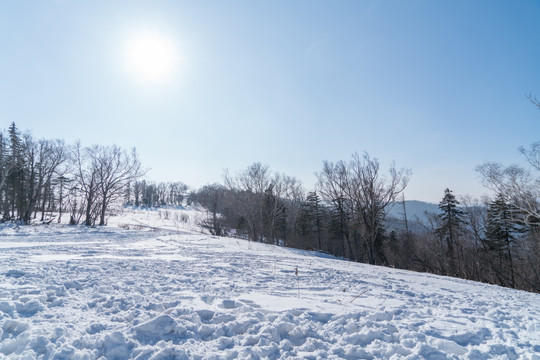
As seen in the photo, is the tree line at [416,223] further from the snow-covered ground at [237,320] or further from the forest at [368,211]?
the snow-covered ground at [237,320]

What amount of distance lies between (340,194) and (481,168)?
12.7 m

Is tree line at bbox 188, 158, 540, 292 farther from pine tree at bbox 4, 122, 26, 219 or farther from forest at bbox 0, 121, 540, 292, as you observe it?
pine tree at bbox 4, 122, 26, 219

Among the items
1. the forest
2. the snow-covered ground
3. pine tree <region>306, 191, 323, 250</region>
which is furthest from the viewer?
pine tree <region>306, 191, 323, 250</region>

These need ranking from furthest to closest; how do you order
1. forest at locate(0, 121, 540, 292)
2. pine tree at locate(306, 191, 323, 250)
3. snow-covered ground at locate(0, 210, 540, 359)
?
1. pine tree at locate(306, 191, 323, 250)
2. forest at locate(0, 121, 540, 292)
3. snow-covered ground at locate(0, 210, 540, 359)

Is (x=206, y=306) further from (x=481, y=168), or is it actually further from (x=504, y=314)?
(x=481, y=168)

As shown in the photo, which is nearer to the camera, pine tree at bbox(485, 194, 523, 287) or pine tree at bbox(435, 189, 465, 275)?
pine tree at bbox(485, 194, 523, 287)

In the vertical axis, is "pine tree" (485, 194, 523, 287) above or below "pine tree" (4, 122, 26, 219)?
below

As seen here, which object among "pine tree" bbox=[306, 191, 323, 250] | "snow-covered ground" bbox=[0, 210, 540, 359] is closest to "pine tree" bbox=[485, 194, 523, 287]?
"pine tree" bbox=[306, 191, 323, 250]

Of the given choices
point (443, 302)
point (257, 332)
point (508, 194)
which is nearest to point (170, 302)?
point (257, 332)

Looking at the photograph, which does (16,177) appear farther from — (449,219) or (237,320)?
(449,219)

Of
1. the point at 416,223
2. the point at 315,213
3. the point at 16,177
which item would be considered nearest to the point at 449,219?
the point at 416,223

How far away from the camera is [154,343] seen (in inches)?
111

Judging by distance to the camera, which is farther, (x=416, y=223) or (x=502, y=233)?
(x=416, y=223)

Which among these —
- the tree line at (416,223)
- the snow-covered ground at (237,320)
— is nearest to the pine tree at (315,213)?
the tree line at (416,223)
